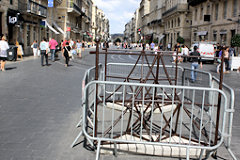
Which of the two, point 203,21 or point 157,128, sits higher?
point 203,21

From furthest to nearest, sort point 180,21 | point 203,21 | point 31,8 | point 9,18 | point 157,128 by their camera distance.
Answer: point 180,21, point 203,21, point 31,8, point 9,18, point 157,128

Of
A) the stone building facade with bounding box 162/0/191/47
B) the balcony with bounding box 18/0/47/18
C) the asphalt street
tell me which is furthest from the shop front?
the stone building facade with bounding box 162/0/191/47

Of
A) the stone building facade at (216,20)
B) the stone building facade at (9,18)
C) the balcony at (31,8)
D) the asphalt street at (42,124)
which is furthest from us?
the stone building facade at (216,20)

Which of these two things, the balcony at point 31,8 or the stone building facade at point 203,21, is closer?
the balcony at point 31,8

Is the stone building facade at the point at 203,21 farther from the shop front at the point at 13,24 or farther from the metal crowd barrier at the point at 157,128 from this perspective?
the metal crowd barrier at the point at 157,128

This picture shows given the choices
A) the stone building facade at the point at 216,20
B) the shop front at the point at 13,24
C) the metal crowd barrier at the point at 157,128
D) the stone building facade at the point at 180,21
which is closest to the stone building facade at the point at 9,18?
the shop front at the point at 13,24

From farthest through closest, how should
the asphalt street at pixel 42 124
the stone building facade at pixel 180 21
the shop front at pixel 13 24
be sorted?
the stone building facade at pixel 180 21 < the shop front at pixel 13 24 < the asphalt street at pixel 42 124

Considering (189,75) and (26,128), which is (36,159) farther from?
(189,75)

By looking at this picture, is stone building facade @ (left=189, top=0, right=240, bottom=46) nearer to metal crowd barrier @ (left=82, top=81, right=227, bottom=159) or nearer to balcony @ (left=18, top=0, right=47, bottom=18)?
balcony @ (left=18, top=0, right=47, bottom=18)

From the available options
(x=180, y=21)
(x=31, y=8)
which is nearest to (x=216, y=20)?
(x=180, y=21)

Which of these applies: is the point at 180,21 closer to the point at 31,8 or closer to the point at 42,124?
the point at 31,8

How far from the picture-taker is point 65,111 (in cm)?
680

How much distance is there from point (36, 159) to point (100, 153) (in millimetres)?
938

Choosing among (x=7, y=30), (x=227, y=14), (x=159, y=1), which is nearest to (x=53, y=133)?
(x=7, y=30)
